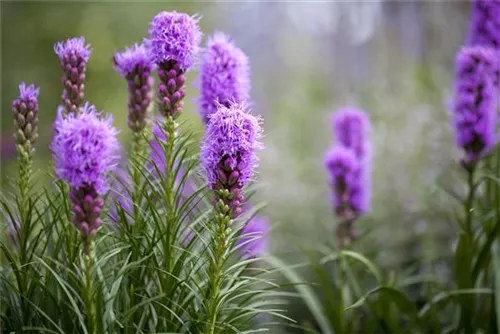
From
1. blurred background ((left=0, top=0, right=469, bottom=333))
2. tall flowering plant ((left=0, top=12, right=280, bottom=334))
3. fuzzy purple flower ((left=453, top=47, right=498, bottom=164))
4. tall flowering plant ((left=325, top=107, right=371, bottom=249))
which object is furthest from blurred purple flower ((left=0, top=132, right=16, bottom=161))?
fuzzy purple flower ((left=453, top=47, right=498, bottom=164))

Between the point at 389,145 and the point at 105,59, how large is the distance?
4043 mm

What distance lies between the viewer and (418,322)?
257 cm

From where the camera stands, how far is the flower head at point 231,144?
150cm

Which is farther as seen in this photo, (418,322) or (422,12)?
(422,12)

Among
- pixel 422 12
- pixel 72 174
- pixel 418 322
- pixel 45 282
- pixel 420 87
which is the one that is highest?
pixel 422 12

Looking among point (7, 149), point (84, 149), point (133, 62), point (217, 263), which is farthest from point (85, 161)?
point (7, 149)

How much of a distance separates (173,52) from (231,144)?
40 centimetres

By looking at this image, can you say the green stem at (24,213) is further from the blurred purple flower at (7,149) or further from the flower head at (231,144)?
the blurred purple flower at (7,149)

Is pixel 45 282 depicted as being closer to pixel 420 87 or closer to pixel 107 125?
pixel 107 125

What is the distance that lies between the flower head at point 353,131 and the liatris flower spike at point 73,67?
5.12 feet

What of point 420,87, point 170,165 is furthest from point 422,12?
point 170,165

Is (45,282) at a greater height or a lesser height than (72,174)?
lesser

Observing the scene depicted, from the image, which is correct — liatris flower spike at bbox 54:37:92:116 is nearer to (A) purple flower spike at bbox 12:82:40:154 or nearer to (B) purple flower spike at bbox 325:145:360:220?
(A) purple flower spike at bbox 12:82:40:154

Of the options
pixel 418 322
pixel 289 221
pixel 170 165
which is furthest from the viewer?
pixel 289 221
